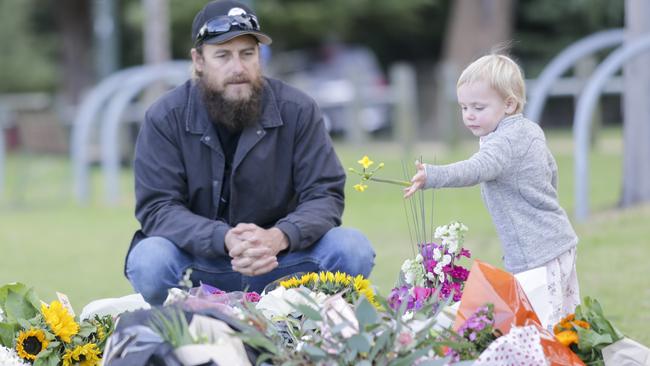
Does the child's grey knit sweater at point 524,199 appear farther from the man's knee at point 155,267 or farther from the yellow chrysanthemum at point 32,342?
the yellow chrysanthemum at point 32,342

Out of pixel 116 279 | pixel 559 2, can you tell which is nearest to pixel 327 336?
pixel 116 279

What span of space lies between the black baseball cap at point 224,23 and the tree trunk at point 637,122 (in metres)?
5.93

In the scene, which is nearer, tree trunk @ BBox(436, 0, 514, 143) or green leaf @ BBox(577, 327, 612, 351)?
green leaf @ BBox(577, 327, 612, 351)

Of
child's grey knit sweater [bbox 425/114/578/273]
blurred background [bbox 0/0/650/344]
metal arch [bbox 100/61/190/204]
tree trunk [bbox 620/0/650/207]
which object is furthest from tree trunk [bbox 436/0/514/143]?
child's grey knit sweater [bbox 425/114/578/273]

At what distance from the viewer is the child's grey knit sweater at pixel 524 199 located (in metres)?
4.24

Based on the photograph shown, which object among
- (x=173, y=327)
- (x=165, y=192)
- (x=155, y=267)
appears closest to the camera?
(x=173, y=327)

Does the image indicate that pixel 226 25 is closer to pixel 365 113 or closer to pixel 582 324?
pixel 582 324

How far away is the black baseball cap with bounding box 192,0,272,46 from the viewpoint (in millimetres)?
4953

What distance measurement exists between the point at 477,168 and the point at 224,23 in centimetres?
145

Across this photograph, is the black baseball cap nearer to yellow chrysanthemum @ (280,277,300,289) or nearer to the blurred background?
the blurred background

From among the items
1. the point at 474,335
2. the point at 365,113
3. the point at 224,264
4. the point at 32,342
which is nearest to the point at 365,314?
the point at 474,335

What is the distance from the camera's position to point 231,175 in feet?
16.6

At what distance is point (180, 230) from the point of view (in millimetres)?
4922

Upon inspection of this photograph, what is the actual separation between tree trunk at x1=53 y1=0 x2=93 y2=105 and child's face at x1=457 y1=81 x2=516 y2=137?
25224 millimetres
